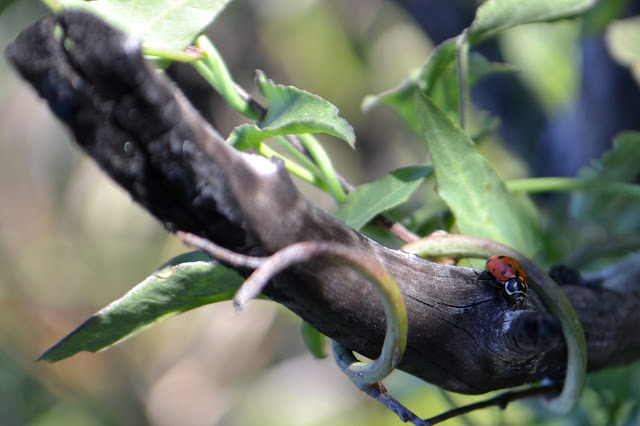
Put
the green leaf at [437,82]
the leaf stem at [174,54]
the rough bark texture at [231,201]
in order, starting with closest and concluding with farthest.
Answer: the rough bark texture at [231,201] < the leaf stem at [174,54] < the green leaf at [437,82]

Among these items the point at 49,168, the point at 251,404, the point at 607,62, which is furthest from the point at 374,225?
the point at 49,168

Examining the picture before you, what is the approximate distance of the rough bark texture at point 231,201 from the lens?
22 centimetres

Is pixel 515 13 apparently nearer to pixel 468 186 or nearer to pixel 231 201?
pixel 468 186

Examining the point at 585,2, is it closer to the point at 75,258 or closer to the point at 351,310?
the point at 351,310

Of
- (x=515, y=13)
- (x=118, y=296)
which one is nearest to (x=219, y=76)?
(x=515, y=13)

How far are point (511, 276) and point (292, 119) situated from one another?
18cm

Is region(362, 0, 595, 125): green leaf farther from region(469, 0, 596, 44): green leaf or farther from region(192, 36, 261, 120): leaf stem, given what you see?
region(192, 36, 261, 120): leaf stem

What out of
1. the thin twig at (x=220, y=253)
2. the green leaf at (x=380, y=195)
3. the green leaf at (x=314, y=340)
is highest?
the thin twig at (x=220, y=253)

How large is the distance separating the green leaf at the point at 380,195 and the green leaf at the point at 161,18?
17 cm

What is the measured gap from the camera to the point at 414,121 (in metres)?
0.60

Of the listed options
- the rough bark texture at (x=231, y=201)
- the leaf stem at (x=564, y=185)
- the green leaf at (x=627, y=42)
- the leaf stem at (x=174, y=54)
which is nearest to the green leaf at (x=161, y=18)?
the leaf stem at (x=174, y=54)

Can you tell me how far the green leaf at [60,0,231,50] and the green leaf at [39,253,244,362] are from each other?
146 mm

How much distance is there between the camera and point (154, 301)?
381 mm

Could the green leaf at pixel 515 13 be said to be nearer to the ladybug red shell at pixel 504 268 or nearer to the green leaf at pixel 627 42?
the ladybug red shell at pixel 504 268
